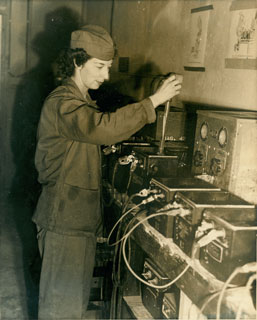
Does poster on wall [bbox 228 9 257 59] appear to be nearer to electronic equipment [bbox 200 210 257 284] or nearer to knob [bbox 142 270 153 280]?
electronic equipment [bbox 200 210 257 284]

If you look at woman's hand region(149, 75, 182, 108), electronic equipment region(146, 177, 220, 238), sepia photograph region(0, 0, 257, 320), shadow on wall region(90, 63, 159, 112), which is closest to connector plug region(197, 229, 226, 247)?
sepia photograph region(0, 0, 257, 320)

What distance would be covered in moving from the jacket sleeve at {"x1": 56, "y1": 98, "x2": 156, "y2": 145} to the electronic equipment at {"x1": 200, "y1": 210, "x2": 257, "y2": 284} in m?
0.64

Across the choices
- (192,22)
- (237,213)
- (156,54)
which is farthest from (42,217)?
(156,54)

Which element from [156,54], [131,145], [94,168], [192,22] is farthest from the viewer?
[156,54]

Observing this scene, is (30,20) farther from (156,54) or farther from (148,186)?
(148,186)

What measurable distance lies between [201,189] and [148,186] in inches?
17.1

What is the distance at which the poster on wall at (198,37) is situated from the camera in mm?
3091

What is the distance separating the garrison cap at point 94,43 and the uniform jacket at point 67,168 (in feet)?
0.68

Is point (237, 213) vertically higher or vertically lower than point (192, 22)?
lower

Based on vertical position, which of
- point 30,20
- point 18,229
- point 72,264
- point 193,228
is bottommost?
point 18,229

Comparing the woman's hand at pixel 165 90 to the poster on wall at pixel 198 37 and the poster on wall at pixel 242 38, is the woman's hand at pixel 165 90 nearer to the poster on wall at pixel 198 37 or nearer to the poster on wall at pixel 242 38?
the poster on wall at pixel 242 38

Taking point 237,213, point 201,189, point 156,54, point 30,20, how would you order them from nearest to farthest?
point 237,213 < point 201,189 < point 156,54 < point 30,20

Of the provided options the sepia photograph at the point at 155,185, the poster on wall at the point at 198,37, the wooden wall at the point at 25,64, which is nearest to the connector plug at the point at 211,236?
the sepia photograph at the point at 155,185

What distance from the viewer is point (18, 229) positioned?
4711 millimetres
